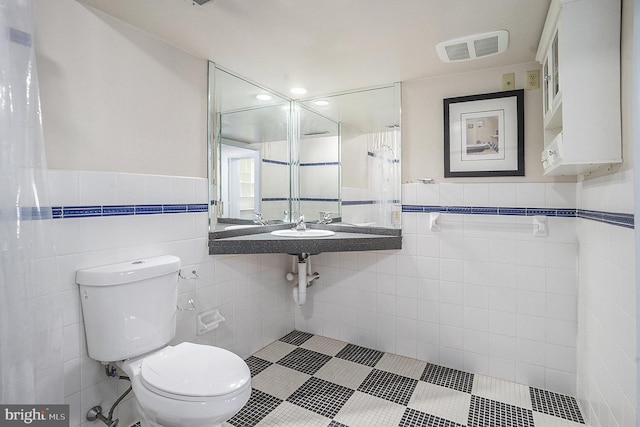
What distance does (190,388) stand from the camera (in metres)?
1.32

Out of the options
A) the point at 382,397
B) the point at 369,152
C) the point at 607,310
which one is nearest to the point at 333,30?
the point at 369,152

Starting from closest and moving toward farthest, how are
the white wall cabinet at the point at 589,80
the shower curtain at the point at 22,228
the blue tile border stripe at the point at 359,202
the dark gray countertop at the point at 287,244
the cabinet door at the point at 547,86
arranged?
1. the shower curtain at the point at 22,228
2. the white wall cabinet at the point at 589,80
3. the cabinet door at the point at 547,86
4. the dark gray countertop at the point at 287,244
5. the blue tile border stripe at the point at 359,202

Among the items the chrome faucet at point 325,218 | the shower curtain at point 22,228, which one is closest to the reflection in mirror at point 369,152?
the chrome faucet at point 325,218

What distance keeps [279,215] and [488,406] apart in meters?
1.94

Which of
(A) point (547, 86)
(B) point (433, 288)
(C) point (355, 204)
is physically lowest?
(B) point (433, 288)

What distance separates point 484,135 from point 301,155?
56.4 inches

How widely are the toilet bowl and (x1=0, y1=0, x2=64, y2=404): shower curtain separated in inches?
13.3

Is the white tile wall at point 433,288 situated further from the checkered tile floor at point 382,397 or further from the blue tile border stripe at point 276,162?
the blue tile border stripe at point 276,162

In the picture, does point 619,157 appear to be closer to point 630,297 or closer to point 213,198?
point 630,297

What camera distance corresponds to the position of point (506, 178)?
2.26 meters

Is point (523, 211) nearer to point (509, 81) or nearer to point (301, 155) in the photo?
point (509, 81)

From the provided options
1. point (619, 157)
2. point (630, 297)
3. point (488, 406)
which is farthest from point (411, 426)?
point (619, 157)

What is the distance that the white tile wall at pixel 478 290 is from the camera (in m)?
2.12

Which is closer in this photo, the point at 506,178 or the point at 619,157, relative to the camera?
the point at 619,157
